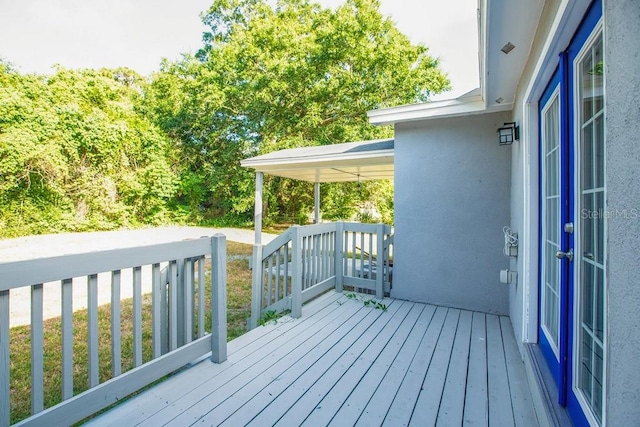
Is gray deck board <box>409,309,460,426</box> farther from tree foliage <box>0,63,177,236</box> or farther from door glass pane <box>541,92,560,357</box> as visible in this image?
tree foliage <box>0,63,177,236</box>

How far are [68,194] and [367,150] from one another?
12103 millimetres

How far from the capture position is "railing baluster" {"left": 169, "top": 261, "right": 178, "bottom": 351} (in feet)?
7.64

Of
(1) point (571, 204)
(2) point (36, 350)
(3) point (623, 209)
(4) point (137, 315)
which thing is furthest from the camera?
(4) point (137, 315)

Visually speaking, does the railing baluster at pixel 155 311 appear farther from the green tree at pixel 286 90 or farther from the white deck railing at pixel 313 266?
the green tree at pixel 286 90

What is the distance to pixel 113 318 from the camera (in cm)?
193

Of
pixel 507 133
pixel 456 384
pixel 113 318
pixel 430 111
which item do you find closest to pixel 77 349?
pixel 113 318

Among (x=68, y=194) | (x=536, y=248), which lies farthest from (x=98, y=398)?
(x=68, y=194)

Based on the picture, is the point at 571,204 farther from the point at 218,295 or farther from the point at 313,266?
the point at 313,266

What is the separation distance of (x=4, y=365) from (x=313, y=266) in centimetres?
305

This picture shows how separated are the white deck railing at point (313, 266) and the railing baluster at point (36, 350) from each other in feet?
7.30

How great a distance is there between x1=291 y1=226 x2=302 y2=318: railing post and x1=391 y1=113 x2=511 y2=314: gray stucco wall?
1.54 meters

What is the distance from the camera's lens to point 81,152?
12086mm

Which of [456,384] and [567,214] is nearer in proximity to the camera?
[567,214]

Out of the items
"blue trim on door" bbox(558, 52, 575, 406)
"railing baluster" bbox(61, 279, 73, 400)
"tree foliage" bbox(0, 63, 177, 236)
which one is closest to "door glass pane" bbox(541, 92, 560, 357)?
"blue trim on door" bbox(558, 52, 575, 406)
